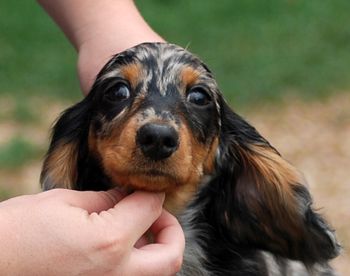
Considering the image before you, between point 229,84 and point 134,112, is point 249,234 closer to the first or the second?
point 134,112

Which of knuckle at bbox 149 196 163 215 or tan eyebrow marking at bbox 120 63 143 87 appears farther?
tan eyebrow marking at bbox 120 63 143 87

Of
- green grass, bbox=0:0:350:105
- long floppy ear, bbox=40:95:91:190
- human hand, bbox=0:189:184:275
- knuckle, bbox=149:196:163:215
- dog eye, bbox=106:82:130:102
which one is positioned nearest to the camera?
human hand, bbox=0:189:184:275

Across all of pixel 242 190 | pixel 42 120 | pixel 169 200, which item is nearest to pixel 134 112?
pixel 169 200

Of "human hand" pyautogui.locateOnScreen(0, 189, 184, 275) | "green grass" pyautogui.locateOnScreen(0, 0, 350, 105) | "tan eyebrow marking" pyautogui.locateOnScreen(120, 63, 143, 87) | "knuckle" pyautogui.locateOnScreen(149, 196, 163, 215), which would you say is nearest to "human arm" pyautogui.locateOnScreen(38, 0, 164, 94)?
"tan eyebrow marking" pyautogui.locateOnScreen(120, 63, 143, 87)

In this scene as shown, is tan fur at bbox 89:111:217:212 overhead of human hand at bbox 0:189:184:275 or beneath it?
overhead

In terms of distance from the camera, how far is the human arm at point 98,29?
352 cm

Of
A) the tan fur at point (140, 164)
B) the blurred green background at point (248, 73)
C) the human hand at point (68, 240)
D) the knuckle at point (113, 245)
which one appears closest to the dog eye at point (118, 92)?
the tan fur at point (140, 164)

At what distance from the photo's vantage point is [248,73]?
8.50 m

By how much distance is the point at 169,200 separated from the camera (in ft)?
10.5

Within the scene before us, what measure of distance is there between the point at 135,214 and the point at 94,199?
175mm

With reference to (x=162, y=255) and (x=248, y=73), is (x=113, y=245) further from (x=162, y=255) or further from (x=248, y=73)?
(x=248, y=73)

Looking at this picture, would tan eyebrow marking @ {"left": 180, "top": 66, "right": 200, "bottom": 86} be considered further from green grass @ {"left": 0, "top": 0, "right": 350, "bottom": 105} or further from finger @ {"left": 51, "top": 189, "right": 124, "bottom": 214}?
green grass @ {"left": 0, "top": 0, "right": 350, "bottom": 105}

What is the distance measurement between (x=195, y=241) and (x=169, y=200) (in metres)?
0.28

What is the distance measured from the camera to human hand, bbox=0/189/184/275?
2391 mm
